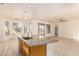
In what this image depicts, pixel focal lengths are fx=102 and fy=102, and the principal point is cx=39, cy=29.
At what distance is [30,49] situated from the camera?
6.22 ft

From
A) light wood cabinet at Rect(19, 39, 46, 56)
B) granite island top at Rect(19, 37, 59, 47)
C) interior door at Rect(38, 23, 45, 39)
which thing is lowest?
light wood cabinet at Rect(19, 39, 46, 56)

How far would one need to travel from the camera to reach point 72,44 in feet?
6.00

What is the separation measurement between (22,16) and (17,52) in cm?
67

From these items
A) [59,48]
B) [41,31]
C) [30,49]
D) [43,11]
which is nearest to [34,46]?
[30,49]

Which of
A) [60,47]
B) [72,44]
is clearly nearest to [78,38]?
[72,44]

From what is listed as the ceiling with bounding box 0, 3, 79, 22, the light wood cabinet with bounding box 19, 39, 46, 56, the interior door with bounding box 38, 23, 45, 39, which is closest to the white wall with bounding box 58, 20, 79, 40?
the ceiling with bounding box 0, 3, 79, 22

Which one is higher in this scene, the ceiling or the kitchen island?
the ceiling

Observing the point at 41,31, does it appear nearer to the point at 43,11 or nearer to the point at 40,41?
the point at 40,41

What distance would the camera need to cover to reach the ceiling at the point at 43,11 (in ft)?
6.06

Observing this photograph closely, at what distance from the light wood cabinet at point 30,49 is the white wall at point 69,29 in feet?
1.46

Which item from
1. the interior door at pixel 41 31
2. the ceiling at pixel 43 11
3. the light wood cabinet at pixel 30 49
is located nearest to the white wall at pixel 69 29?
the ceiling at pixel 43 11

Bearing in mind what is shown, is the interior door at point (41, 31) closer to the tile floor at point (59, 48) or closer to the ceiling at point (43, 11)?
the ceiling at point (43, 11)

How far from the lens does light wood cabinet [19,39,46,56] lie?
1.89 m

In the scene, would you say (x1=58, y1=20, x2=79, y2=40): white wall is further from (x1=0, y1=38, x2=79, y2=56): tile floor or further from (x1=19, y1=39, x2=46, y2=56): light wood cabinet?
(x1=19, y1=39, x2=46, y2=56): light wood cabinet
